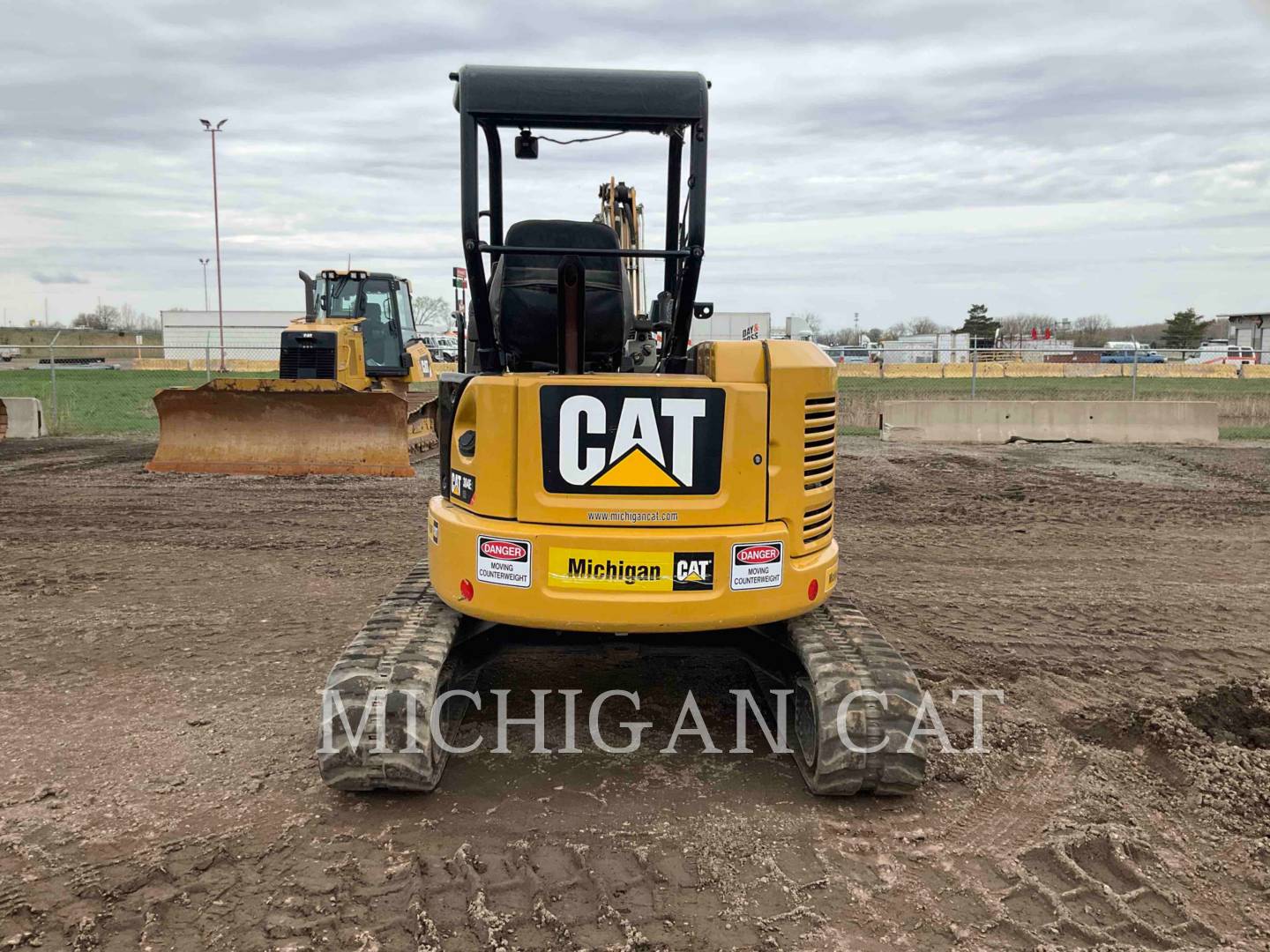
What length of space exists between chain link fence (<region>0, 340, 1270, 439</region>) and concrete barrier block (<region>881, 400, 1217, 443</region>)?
1765 mm

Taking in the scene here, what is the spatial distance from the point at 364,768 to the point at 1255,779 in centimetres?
349

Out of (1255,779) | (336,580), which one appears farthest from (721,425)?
(336,580)

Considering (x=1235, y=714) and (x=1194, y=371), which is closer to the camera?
(x=1235, y=714)

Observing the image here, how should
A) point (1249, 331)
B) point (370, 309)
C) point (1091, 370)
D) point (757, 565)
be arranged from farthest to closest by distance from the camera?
point (1249, 331) → point (1091, 370) → point (370, 309) → point (757, 565)

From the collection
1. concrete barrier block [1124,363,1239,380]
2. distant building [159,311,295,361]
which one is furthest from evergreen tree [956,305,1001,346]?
distant building [159,311,295,361]

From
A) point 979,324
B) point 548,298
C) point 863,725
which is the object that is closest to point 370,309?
point 548,298

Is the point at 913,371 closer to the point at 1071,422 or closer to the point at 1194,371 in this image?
the point at 1194,371

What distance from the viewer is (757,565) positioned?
3.79 m

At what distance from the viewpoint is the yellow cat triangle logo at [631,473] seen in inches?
146

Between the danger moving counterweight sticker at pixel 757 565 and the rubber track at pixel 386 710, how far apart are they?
124 cm

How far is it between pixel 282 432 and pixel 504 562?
9.59 metres

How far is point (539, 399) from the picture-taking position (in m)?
3.69

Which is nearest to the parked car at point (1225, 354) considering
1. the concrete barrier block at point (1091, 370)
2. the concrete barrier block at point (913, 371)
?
the concrete barrier block at point (1091, 370)

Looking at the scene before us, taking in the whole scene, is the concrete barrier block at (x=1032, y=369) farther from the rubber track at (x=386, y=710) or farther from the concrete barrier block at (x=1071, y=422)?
the rubber track at (x=386, y=710)
